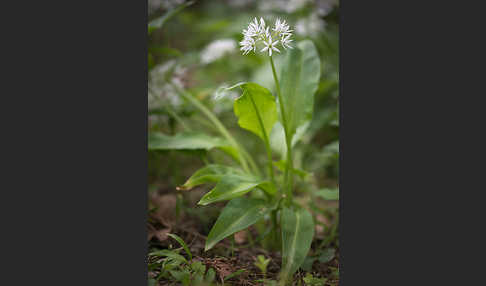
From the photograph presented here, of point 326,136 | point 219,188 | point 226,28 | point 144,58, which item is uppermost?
point 226,28

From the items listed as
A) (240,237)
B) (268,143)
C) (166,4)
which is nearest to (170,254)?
(240,237)

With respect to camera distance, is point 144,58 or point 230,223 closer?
point 230,223

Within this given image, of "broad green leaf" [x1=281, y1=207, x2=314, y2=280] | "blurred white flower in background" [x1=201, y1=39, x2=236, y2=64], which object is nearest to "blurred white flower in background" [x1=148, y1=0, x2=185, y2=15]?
"blurred white flower in background" [x1=201, y1=39, x2=236, y2=64]

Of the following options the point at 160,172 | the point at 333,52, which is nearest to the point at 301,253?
the point at 160,172

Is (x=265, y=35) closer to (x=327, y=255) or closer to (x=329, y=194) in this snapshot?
(x=329, y=194)

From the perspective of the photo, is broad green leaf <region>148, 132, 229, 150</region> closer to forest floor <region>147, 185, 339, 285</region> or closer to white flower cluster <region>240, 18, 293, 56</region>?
forest floor <region>147, 185, 339, 285</region>

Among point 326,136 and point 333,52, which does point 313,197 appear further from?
point 333,52
